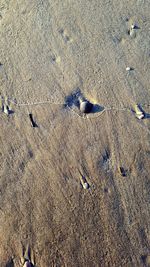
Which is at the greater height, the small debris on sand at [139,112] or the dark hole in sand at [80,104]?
the dark hole in sand at [80,104]

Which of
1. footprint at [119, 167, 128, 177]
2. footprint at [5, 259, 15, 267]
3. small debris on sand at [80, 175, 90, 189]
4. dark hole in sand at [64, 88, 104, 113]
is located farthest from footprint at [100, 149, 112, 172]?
footprint at [5, 259, 15, 267]

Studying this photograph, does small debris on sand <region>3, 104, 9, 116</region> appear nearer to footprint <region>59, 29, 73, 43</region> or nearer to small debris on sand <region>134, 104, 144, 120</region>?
footprint <region>59, 29, 73, 43</region>

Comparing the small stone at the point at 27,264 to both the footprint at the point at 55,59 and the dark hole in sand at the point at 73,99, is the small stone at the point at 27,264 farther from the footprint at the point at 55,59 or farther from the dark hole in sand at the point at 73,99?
the footprint at the point at 55,59

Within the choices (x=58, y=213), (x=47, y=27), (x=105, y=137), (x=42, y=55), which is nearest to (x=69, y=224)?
(x=58, y=213)

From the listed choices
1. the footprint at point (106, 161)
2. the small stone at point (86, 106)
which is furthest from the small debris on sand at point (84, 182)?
the small stone at point (86, 106)

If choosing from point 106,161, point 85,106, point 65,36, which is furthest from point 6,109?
point 106,161

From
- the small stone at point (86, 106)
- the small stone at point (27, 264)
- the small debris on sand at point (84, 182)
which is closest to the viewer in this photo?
the small stone at point (27, 264)

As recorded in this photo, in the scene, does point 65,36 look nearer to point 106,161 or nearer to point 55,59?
point 55,59

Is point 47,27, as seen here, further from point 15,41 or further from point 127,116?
point 127,116
